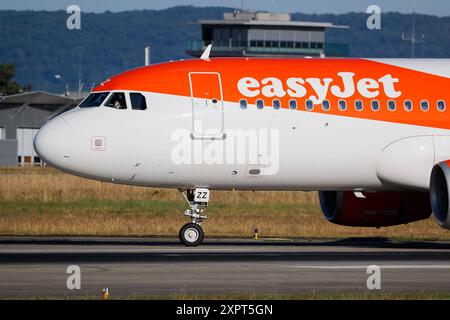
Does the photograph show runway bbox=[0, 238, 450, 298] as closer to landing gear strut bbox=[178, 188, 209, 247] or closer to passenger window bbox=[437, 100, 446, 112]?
landing gear strut bbox=[178, 188, 209, 247]

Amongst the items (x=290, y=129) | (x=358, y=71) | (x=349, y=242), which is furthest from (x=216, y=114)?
(x=349, y=242)

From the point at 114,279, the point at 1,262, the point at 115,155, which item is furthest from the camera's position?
the point at 115,155

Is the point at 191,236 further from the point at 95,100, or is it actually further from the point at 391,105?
the point at 391,105

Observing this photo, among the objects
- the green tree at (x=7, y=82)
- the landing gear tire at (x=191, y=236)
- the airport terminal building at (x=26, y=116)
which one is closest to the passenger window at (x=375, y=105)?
the landing gear tire at (x=191, y=236)

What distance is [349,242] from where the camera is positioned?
2994 cm

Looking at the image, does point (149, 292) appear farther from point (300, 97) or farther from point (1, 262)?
point (300, 97)

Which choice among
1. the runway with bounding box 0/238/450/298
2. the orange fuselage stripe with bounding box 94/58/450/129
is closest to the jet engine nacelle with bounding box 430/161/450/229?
the runway with bounding box 0/238/450/298

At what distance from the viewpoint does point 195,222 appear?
27.3 metres

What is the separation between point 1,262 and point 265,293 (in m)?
6.28

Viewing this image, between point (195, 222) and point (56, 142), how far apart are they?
3.59 metres

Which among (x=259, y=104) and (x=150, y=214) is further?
(x=150, y=214)

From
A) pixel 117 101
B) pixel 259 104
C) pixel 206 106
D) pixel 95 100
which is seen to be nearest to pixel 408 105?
pixel 259 104

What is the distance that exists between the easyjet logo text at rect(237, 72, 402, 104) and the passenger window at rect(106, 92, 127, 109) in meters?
2.54

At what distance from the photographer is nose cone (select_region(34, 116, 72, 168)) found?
86.1 ft
